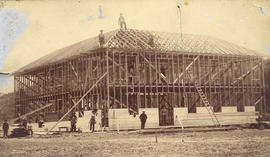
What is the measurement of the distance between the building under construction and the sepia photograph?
0.27ft

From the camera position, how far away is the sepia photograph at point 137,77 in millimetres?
20500

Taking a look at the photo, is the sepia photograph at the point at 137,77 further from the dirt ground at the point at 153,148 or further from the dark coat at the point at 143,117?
the dark coat at the point at 143,117

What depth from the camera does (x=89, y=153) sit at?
59.1 ft

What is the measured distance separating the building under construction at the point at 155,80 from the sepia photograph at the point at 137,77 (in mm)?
84

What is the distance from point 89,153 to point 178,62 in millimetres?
16313

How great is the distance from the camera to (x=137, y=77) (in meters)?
30.9

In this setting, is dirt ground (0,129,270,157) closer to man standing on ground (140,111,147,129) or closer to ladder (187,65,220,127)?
man standing on ground (140,111,147,129)

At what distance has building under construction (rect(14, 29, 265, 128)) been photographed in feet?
97.8

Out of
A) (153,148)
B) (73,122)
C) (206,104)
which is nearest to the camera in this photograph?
(153,148)

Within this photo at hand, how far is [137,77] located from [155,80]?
2.03 meters

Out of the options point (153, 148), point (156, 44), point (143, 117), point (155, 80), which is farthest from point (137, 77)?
point (153, 148)

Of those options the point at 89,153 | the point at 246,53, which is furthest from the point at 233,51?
the point at 89,153

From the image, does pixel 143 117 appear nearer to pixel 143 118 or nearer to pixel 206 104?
pixel 143 118

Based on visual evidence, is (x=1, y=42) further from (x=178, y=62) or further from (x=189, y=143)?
(x=178, y=62)
